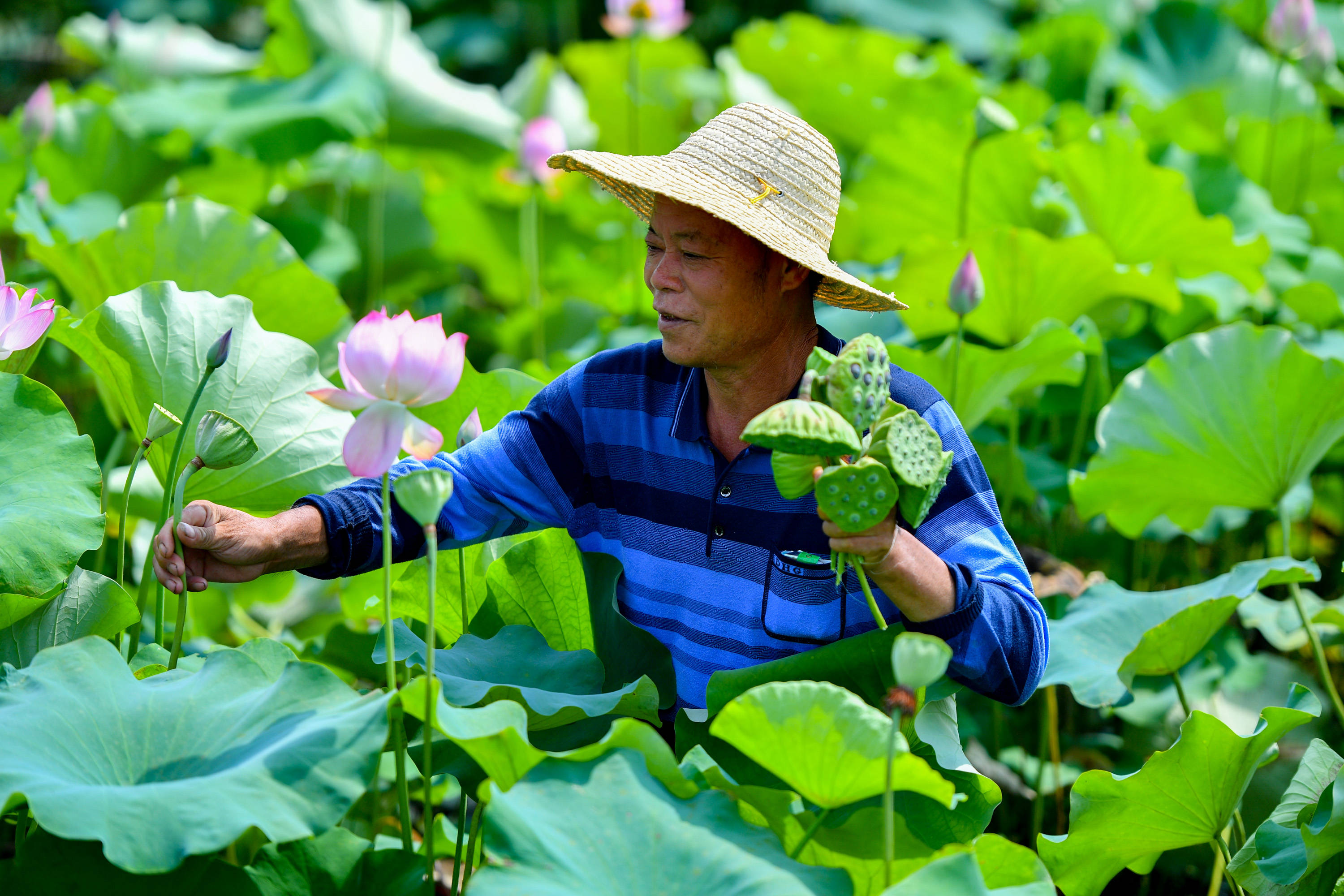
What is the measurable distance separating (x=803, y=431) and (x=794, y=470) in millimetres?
73

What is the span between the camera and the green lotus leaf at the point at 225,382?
1.46 meters

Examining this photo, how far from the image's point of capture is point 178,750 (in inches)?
41.4

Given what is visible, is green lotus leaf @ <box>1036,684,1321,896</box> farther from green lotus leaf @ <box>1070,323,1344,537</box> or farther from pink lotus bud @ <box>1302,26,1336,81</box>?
pink lotus bud @ <box>1302,26,1336,81</box>

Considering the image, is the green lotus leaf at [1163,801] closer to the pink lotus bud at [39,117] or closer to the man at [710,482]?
the man at [710,482]

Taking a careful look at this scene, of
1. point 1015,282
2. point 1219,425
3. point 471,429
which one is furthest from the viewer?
point 1015,282

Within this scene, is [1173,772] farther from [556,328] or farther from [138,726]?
[556,328]

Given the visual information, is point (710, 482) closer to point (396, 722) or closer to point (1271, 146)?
point (396, 722)

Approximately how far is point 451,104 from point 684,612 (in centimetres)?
235

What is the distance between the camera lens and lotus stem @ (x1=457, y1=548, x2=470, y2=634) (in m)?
1.46

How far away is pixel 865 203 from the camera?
296 centimetres

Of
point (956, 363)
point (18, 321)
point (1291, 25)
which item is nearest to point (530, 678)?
point (18, 321)

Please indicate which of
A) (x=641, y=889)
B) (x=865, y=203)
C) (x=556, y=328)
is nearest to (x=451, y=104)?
(x=556, y=328)

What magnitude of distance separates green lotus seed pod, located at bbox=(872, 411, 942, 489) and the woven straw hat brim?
0.30 meters

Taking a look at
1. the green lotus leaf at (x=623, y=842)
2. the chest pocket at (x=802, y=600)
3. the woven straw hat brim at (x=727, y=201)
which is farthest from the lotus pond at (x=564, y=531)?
the woven straw hat brim at (x=727, y=201)
